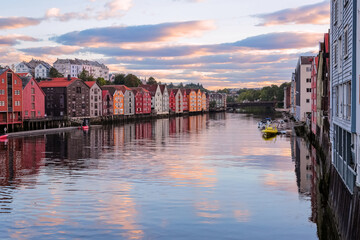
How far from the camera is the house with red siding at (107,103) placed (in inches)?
6019

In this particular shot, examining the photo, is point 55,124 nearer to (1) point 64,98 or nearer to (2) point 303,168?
(1) point 64,98

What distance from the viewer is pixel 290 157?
188 feet

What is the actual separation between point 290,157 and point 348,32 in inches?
1466

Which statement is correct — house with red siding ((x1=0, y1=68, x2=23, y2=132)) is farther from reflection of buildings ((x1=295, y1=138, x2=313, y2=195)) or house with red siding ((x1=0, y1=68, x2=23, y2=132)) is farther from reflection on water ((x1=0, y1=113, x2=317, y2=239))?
reflection of buildings ((x1=295, y1=138, x2=313, y2=195))

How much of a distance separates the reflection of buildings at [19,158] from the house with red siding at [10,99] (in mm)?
16751

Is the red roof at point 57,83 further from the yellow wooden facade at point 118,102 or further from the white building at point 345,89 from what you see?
the white building at point 345,89

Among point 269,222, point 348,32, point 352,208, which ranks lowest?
point 269,222

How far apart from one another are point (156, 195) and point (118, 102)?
13255 cm

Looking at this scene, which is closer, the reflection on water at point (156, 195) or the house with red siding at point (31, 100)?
the reflection on water at point (156, 195)

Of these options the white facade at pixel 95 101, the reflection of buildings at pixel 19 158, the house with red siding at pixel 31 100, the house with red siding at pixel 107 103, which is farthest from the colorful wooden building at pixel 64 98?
the reflection of buildings at pixel 19 158

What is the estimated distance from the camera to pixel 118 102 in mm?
163625

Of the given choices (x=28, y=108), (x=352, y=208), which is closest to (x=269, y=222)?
(x=352, y=208)

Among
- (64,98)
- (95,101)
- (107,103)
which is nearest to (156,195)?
(64,98)

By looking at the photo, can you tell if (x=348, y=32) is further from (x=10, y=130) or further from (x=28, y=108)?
(x=28, y=108)
